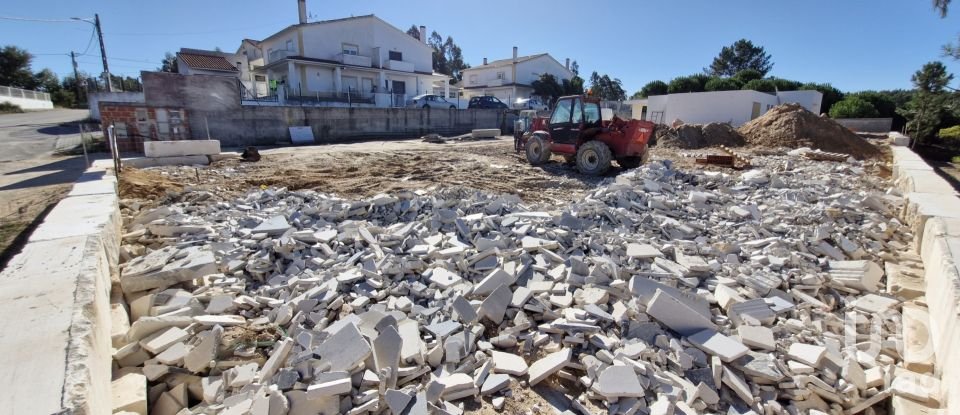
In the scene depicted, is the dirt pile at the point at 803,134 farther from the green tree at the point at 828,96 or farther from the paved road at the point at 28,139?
the paved road at the point at 28,139

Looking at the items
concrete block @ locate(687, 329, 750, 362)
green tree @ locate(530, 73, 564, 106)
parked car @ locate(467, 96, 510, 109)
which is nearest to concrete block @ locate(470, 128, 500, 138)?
parked car @ locate(467, 96, 510, 109)

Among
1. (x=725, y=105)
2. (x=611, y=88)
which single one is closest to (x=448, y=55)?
(x=611, y=88)

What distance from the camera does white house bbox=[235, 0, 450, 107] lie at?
86.4 ft

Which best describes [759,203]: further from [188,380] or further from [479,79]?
[479,79]

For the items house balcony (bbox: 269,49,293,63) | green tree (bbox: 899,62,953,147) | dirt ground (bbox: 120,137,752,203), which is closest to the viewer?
dirt ground (bbox: 120,137,752,203)

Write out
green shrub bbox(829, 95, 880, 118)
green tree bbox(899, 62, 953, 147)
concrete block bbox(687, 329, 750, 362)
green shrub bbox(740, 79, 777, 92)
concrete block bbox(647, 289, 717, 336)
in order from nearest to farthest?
concrete block bbox(687, 329, 750, 362)
concrete block bbox(647, 289, 717, 336)
green tree bbox(899, 62, 953, 147)
green shrub bbox(829, 95, 880, 118)
green shrub bbox(740, 79, 777, 92)

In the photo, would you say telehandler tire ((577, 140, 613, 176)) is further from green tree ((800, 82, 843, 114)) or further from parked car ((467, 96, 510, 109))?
green tree ((800, 82, 843, 114))

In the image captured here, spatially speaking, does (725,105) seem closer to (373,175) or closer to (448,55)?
(373,175)

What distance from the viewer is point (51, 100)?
3575 centimetres

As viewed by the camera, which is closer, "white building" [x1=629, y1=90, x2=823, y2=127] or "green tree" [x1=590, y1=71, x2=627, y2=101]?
"white building" [x1=629, y1=90, x2=823, y2=127]

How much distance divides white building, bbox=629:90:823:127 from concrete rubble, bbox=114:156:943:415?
820 inches

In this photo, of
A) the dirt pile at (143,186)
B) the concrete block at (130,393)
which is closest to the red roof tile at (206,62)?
the dirt pile at (143,186)

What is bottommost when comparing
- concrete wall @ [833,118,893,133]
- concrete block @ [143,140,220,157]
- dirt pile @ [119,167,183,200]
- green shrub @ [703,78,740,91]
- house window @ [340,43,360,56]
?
dirt pile @ [119,167,183,200]

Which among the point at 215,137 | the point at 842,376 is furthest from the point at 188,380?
the point at 215,137
